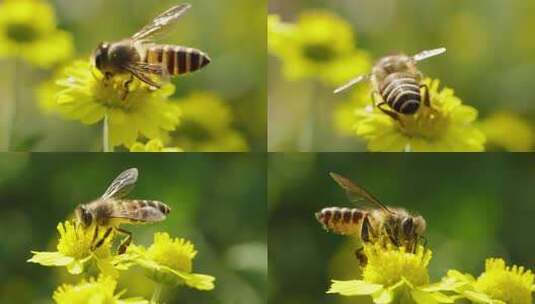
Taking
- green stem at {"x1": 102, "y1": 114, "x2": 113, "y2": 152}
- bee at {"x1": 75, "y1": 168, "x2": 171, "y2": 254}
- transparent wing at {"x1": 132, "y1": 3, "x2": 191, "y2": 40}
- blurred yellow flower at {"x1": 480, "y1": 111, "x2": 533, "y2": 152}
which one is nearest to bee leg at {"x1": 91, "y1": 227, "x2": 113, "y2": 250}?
bee at {"x1": 75, "y1": 168, "x2": 171, "y2": 254}

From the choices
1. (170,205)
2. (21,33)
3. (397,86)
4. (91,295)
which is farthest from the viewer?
(170,205)

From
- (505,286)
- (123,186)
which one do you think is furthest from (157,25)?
(505,286)

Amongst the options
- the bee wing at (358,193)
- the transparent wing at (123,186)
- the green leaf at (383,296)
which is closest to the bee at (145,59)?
the transparent wing at (123,186)

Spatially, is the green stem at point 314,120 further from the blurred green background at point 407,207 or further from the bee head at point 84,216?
the bee head at point 84,216

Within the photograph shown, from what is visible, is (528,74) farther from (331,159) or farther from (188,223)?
(188,223)

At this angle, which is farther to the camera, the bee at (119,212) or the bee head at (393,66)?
the bee head at (393,66)

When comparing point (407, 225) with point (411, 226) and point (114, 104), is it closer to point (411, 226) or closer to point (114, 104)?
point (411, 226)
